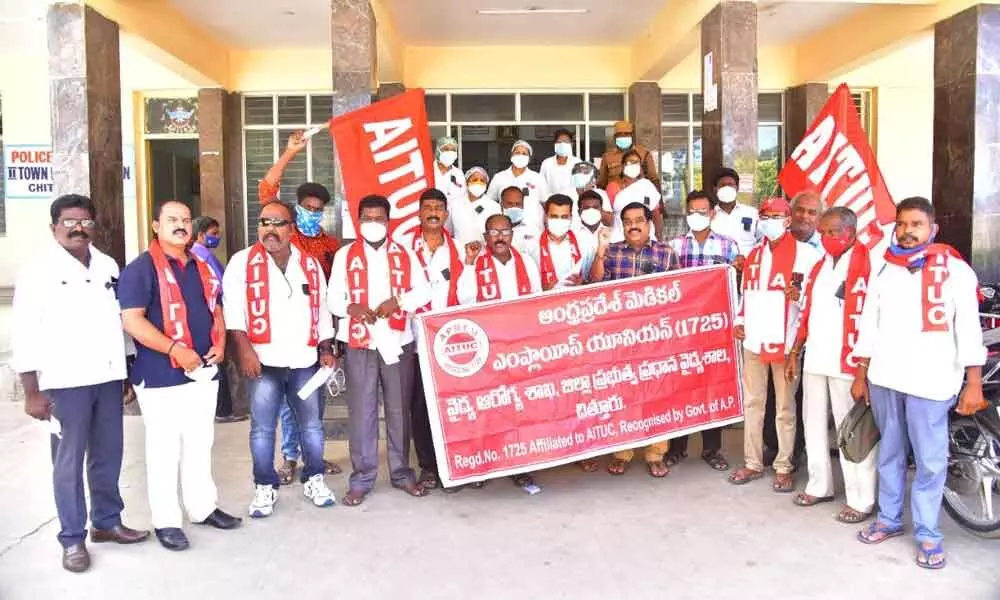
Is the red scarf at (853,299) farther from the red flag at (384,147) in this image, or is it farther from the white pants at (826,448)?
the red flag at (384,147)

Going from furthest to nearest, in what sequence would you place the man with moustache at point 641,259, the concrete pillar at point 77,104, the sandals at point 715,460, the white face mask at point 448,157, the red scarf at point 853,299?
the concrete pillar at point 77,104, the white face mask at point 448,157, the sandals at point 715,460, the man with moustache at point 641,259, the red scarf at point 853,299

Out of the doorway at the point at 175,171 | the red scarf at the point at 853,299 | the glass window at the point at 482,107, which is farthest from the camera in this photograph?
the doorway at the point at 175,171

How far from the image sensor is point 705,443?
17.3ft

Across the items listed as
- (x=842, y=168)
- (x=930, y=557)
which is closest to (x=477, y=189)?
(x=842, y=168)

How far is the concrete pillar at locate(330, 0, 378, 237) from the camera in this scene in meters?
7.09

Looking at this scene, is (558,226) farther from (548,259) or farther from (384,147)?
(384,147)

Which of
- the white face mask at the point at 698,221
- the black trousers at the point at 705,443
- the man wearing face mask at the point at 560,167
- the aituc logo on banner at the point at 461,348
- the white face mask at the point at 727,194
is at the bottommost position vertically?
the black trousers at the point at 705,443

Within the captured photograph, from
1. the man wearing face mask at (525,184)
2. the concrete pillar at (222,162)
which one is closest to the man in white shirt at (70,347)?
the man wearing face mask at (525,184)

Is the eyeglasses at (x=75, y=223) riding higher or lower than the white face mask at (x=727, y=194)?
lower

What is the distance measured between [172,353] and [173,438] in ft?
1.53

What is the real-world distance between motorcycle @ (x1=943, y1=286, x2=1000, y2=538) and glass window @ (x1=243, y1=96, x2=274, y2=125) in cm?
990

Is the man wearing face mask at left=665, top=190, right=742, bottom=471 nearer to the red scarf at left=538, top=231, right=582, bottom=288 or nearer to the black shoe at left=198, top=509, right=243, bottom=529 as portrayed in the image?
the red scarf at left=538, top=231, right=582, bottom=288

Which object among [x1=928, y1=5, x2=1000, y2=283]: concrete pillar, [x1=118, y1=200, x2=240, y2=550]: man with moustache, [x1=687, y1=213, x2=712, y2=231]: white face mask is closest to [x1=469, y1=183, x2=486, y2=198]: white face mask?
[x1=687, y1=213, x2=712, y2=231]: white face mask

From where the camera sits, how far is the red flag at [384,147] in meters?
5.57
